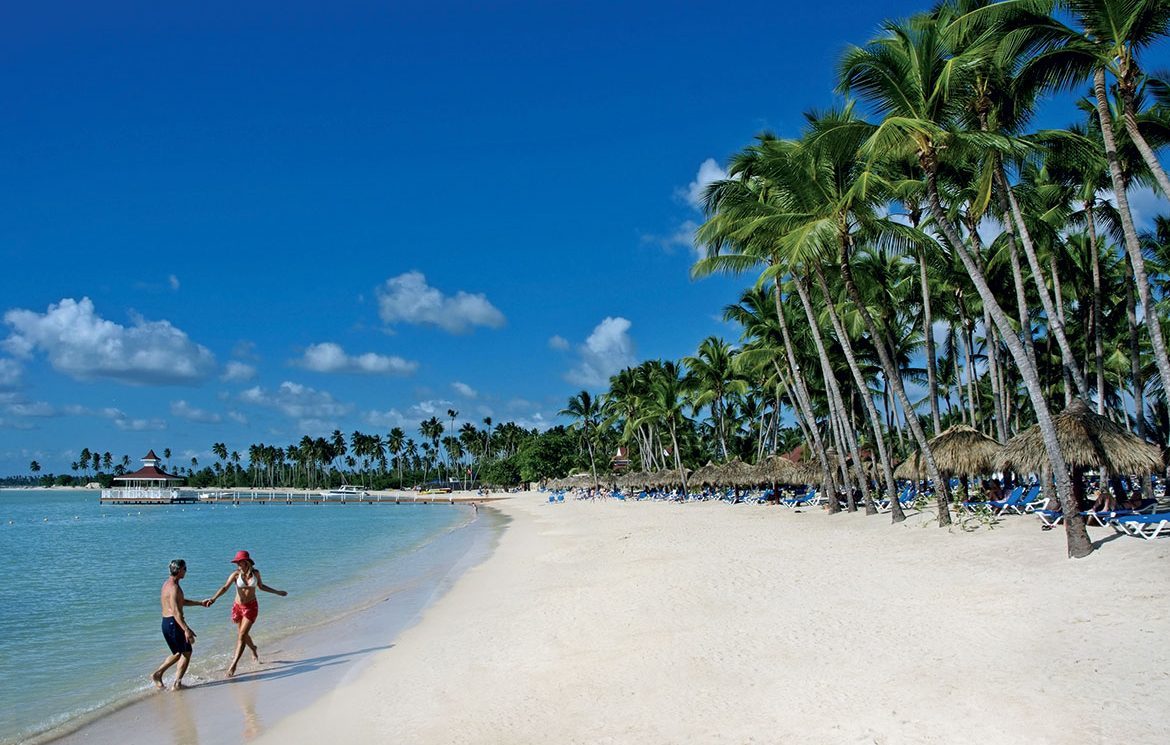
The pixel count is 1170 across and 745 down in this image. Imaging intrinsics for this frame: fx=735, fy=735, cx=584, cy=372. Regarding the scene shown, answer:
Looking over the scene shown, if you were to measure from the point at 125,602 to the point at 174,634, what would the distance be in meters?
9.73

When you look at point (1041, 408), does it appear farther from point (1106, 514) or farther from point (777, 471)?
point (777, 471)

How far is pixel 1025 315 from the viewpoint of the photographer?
14445mm

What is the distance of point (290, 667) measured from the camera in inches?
354

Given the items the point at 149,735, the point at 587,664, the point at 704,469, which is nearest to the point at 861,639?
the point at 587,664

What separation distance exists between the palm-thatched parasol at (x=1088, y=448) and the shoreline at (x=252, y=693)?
402 inches

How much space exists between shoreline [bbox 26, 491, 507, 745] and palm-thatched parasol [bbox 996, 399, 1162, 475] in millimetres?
10218

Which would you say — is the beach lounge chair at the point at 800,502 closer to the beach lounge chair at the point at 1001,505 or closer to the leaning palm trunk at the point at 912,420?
the beach lounge chair at the point at 1001,505

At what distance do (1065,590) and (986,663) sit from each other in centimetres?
292

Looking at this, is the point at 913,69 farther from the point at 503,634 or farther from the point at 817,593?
the point at 503,634

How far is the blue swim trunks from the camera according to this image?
25.6ft

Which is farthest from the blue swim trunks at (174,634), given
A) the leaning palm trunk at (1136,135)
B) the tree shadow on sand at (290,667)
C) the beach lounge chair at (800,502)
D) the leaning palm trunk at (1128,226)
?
the beach lounge chair at (800,502)

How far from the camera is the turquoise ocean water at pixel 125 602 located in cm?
888

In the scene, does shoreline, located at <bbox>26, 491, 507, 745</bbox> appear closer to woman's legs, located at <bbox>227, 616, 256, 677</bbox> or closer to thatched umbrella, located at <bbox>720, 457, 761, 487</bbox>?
woman's legs, located at <bbox>227, 616, 256, 677</bbox>

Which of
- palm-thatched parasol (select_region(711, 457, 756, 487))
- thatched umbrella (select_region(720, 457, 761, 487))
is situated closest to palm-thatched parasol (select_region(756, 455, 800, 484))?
thatched umbrella (select_region(720, 457, 761, 487))
